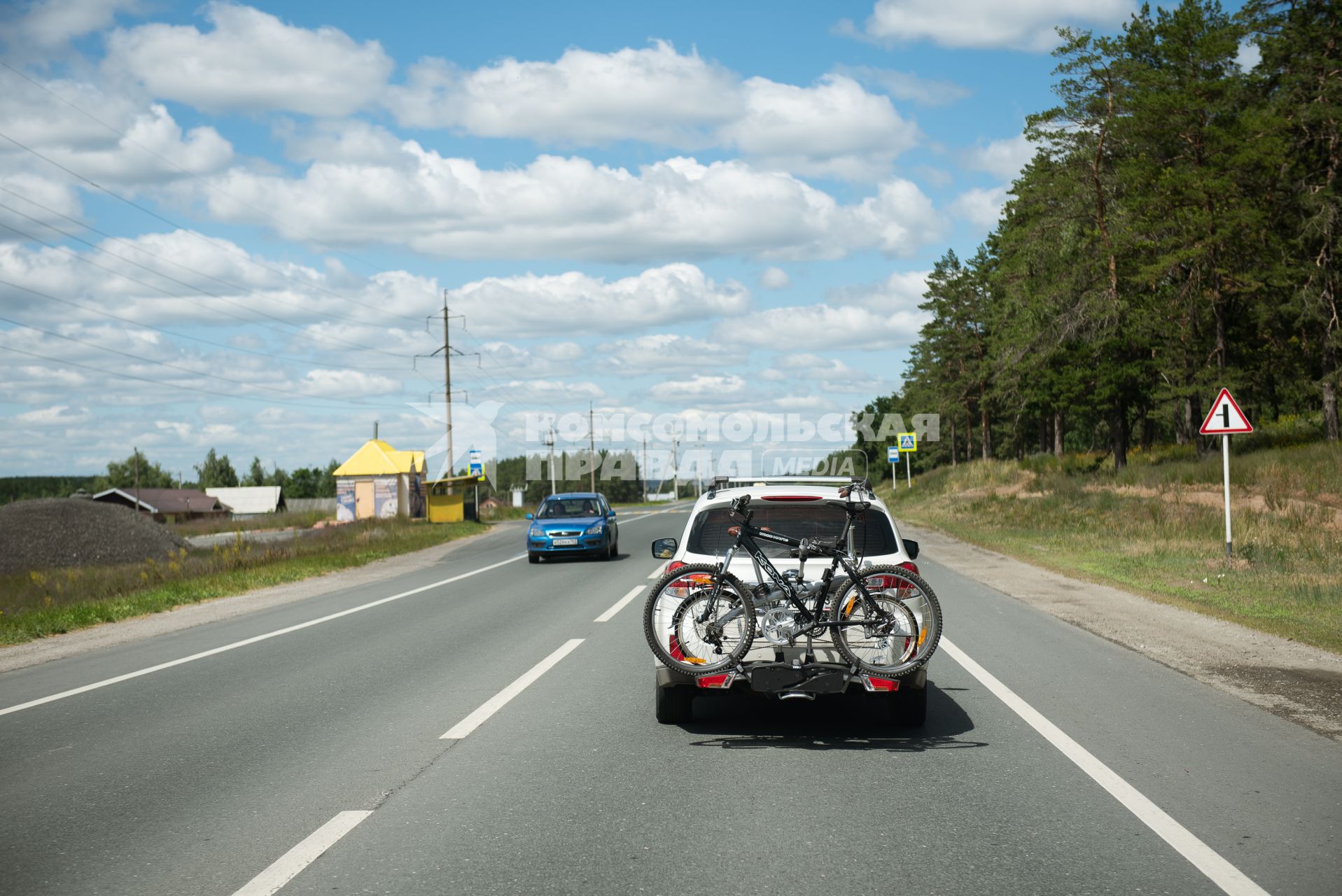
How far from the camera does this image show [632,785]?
237 inches

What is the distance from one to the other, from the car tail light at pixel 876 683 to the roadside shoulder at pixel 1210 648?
2.81 m

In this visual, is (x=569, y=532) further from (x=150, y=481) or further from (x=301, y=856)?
(x=150, y=481)

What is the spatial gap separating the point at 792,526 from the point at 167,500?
12309 cm

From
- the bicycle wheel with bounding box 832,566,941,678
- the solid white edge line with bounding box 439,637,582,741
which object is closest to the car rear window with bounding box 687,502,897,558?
the bicycle wheel with bounding box 832,566,941,678

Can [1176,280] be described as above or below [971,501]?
above

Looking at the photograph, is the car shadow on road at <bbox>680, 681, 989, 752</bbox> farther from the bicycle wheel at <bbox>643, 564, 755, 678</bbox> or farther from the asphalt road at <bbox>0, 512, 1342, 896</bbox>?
the bicycle wheel at <bbox>643, 564, 755, 678</bbox>

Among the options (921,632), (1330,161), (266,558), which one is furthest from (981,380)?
(921,632)

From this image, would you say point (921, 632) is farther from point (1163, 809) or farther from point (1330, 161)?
point (1330, 161)

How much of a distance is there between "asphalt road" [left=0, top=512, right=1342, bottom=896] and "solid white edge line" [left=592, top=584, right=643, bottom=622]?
10.3 feet

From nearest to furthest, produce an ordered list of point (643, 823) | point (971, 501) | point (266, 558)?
point (643, 823)
point (266, 558)
point (971, 501)

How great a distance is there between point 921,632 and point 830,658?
610mm

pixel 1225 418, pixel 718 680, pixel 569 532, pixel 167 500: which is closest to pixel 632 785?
pixel 718 680

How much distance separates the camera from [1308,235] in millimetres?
34094

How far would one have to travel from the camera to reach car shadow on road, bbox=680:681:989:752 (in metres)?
7.12
